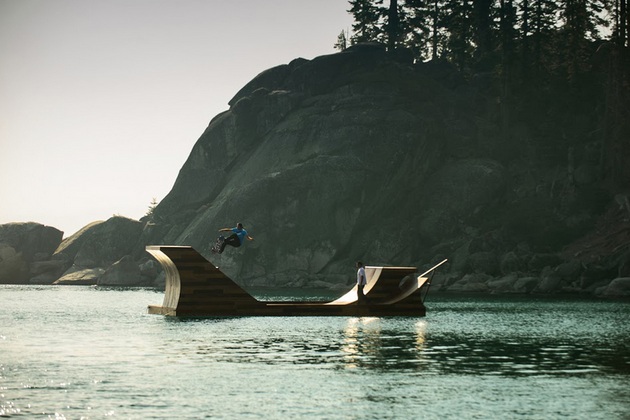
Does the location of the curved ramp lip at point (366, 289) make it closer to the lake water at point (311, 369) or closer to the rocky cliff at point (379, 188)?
the lake water at point (311, 369)

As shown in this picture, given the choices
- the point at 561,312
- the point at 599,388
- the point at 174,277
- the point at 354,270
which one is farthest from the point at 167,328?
the point at 354,270

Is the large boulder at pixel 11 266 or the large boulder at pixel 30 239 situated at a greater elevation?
the large boulder at pixel 30 239

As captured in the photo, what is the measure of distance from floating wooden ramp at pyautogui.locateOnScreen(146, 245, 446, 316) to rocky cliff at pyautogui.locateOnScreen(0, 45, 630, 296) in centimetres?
3846

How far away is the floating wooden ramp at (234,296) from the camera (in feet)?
152

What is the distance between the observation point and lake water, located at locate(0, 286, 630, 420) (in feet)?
66.7

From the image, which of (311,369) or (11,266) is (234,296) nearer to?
(311,369)

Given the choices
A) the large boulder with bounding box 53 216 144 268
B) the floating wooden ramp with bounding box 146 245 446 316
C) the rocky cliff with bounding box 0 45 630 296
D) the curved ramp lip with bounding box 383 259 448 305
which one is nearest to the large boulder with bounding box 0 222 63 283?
the rocky cliff with bounding box 0 45 630 296

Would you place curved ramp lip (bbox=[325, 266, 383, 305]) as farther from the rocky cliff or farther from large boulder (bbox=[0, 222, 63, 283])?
large boulder (bbox=[0, 222, 63, 283])

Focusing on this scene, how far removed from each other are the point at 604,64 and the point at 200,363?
88390 mm

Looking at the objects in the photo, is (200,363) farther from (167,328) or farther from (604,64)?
(604,64)

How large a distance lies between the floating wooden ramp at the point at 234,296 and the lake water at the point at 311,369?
998 millimetres

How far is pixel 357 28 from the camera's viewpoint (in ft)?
436

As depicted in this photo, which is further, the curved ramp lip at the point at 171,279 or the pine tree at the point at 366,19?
the pine tree at the point at 366,19

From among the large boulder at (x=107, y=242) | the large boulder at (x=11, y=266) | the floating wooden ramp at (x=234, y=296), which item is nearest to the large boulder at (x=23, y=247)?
the large boulder at (x=11, y=266)
